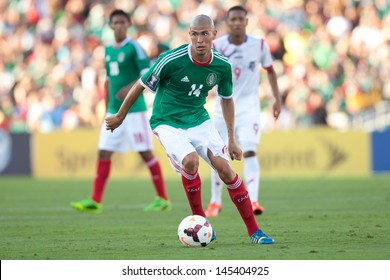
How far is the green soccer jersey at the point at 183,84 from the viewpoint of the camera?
9.16 metres

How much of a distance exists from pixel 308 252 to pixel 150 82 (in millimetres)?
2281

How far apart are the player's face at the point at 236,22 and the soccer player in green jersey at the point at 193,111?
3044 millimetres

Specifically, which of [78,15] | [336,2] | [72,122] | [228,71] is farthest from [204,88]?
[78,15]

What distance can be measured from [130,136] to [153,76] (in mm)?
4762

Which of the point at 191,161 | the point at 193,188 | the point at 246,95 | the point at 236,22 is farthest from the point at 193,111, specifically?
the point at 246,95

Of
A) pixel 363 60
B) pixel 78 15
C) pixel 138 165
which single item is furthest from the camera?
pixel 78 15

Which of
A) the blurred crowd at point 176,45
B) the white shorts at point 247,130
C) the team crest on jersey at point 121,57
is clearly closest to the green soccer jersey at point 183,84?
the white shorts at point 247,130

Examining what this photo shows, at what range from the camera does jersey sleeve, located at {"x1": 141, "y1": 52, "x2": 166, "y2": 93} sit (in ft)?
29.9

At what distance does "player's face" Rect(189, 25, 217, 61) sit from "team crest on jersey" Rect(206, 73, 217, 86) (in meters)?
0.30

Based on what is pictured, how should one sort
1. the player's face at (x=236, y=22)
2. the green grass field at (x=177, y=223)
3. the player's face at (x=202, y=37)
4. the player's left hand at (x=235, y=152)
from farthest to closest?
the player's face at (x=236, y=22) → the player's left hand at (x=235, y=152) → the player's face at (x=202, y=37) → the green grass field at (x=177, y=223)

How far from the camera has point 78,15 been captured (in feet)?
94.2

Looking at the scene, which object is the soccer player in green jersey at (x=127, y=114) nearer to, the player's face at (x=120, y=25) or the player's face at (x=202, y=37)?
the player's face at (x=120, y=25)

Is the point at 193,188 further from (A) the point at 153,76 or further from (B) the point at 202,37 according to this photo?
(B) the point at 202,37
